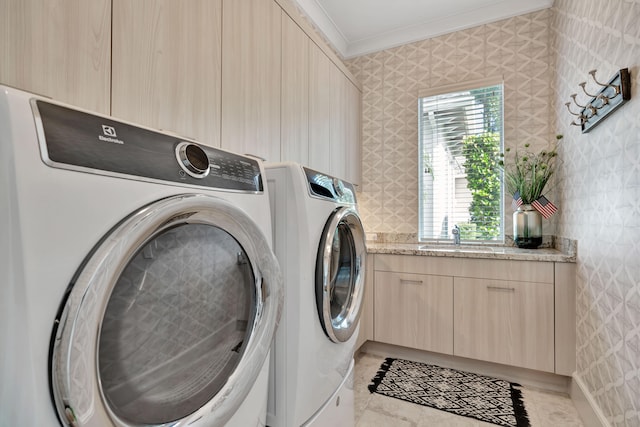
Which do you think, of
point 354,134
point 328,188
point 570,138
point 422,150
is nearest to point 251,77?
point 328,188

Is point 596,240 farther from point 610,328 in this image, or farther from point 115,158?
point 115,158

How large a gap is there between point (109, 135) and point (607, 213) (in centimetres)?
188

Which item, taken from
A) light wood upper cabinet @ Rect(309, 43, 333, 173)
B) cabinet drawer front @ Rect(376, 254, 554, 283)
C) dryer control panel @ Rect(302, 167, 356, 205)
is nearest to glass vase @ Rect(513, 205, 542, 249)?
cabinet drawer front @ Rect(376, 254, 554, 283)

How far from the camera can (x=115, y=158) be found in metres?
0.56

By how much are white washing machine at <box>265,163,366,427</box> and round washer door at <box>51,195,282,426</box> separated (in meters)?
0.17

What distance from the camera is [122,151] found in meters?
0.58

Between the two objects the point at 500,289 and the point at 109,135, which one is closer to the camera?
the point at 109,135

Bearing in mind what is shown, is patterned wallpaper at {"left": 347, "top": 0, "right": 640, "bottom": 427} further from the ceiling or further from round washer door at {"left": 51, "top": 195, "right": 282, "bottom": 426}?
round washer door at {"left": 51, "top": 195, "right": 282, "bottom": 426}

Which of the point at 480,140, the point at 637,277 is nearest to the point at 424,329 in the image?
the point at 637,277

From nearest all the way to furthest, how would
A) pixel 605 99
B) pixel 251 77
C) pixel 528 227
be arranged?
pixel 605 99 < pixel 251 77 < pixel 528 227

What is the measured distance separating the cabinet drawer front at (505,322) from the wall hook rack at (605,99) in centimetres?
100

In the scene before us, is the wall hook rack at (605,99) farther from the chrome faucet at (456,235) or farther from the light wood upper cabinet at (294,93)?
the light wood upper cabinet at (294,93)

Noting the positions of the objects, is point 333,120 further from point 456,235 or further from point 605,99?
point 605,99

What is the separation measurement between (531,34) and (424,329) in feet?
8.07
